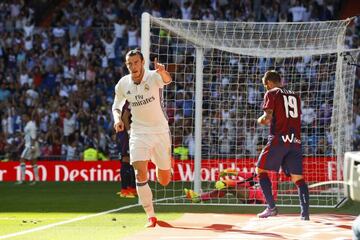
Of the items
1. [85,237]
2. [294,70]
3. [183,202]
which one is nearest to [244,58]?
[294,70]

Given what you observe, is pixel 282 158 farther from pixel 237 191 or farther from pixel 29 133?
pixel 29 133

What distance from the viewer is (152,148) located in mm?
11742

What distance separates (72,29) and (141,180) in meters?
19.5

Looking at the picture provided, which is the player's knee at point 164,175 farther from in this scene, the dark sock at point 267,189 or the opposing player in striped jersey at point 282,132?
the dark sock at point 267,189

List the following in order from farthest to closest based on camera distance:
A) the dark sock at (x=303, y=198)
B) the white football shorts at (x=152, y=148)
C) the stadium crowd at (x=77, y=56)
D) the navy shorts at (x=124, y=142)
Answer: the stadium crowd at (x=77, y=56), the navy shorts at (x=124, y=142), the dark sock at (x=303, y=198), the white football shorts at (x=152, y=148)

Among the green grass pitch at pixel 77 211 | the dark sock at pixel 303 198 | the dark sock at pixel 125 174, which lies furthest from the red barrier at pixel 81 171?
the dark sock at pixel 303 198

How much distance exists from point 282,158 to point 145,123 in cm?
234

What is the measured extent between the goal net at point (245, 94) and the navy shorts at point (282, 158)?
3.43 metres

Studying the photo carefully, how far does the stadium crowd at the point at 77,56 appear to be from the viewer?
2744cm

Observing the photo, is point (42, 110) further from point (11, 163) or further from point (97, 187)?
point (97, 187)

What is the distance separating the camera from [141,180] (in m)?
11.7

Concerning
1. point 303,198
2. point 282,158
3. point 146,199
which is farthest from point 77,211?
point 303,198

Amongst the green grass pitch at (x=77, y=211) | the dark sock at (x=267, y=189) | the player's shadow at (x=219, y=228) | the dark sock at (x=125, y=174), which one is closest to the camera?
the player's shadow at (x=219, y=228)

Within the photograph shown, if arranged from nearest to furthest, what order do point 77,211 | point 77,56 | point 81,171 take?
1. point 77,211
2. point 81,171
3. point 77,56
